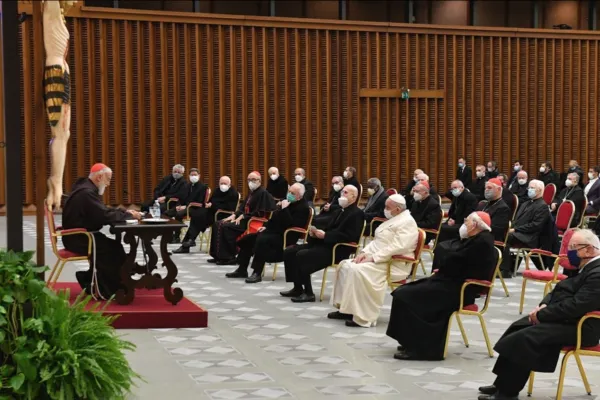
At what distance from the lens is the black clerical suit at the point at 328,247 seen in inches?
370

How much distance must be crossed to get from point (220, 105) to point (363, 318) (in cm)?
1266

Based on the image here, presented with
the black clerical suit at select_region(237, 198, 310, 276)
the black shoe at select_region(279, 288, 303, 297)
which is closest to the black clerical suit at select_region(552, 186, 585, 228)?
the black clerical suit at select_region(237, 198, 310, 276)

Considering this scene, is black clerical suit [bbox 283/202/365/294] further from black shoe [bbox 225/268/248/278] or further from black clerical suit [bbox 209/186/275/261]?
black clerical suit [bbox 209/186/275/261]

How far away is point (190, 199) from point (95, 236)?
5.75 m

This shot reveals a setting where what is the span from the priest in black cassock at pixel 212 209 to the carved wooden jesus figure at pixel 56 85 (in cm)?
904

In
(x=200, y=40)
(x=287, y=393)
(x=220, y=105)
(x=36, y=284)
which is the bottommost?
(x=287, y=393)

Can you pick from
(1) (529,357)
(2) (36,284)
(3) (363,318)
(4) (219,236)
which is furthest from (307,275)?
(2) (36,284)

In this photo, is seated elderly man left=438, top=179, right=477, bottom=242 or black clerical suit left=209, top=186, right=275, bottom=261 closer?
seated elderly man left=438, top=179, right=477, bottom=242

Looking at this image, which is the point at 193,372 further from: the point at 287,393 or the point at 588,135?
the point at 588,135

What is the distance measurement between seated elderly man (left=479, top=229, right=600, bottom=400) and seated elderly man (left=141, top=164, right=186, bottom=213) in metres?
9.41

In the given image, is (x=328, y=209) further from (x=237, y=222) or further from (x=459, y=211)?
(x=459, y=211)

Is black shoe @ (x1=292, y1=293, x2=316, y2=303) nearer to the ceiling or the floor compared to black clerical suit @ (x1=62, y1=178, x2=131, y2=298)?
nearer to the floor

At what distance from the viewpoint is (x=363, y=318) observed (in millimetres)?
8125

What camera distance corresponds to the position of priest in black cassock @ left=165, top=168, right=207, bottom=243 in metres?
13.9
